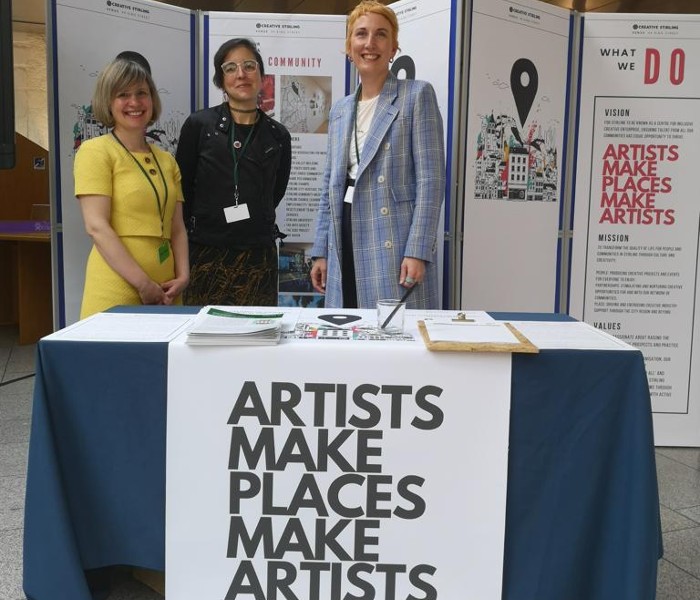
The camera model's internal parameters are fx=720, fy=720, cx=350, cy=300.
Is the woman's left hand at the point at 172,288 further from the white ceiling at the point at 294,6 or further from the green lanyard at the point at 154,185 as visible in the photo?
the white ceiling at the point at 294,6

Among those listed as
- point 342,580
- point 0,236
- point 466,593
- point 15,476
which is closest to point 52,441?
point 342,580

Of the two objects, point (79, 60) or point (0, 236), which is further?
point (0, 236)

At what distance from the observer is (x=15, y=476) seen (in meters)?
2.71

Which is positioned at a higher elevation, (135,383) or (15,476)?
(135,383)

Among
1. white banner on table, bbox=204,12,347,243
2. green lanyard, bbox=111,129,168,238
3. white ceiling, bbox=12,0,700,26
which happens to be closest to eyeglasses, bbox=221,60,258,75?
green lanyard, bbox=111,129,168,238

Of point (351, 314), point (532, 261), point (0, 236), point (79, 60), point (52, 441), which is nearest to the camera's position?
point (52, 441)

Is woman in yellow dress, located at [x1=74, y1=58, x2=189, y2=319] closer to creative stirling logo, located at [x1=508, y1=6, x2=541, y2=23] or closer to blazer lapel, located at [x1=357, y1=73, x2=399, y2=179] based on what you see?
blazer lapel, located at [x1=357, y1=73, x2=399, y2=179]

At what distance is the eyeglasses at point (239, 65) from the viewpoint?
8.52ft

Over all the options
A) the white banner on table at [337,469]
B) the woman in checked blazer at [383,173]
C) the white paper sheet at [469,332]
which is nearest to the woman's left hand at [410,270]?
the woman in checked blazer at [383,173]

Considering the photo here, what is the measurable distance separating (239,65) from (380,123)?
0.60 meters

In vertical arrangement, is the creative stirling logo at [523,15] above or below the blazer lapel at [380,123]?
above

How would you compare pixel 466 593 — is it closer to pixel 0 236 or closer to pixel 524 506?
pixel 524 506

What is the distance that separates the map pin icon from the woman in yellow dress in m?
1.48

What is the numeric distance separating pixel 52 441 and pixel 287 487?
1.67ft
